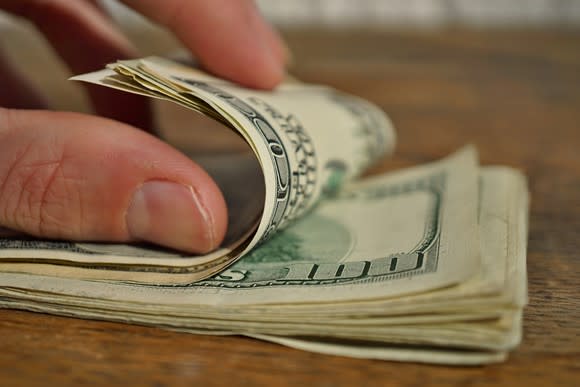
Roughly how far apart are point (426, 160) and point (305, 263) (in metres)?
0.41

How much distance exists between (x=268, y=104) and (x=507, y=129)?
1.68 ft

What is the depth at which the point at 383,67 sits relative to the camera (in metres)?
1.38

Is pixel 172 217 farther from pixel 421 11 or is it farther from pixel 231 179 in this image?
pixel 421 11

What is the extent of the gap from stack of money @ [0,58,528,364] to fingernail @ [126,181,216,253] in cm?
2

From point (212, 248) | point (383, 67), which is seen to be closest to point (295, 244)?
point (212, 248)

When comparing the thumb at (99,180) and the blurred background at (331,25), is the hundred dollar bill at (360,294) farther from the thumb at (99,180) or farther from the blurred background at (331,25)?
the blurred background at (331,25)

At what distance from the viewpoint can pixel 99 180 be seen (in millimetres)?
490

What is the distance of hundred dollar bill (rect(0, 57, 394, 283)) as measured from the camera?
0.50 metres

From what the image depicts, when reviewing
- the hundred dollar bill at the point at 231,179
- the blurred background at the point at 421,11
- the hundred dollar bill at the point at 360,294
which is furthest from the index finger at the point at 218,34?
the blurred background at the point at 421,11

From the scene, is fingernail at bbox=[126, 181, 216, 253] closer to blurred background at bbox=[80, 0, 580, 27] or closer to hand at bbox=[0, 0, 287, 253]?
hand at bbox=[0, 0, 287, 253]

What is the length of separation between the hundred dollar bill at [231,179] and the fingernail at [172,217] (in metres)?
0.01

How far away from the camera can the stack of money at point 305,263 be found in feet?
1.37

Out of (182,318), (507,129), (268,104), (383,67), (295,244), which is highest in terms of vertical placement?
(383,67)

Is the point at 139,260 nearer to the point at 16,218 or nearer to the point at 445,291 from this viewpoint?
the point at 16,218
